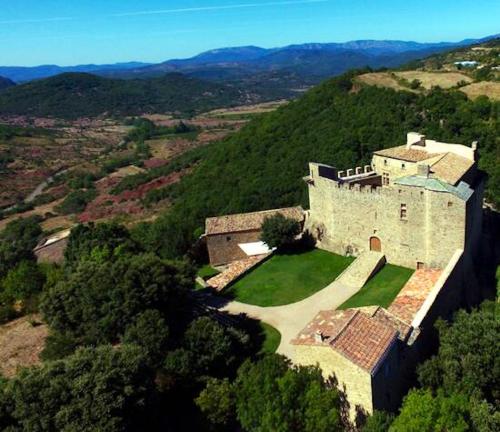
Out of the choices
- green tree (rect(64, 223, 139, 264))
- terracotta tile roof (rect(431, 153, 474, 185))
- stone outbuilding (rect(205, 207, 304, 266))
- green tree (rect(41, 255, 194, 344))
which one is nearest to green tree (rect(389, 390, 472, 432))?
green tree (rect(41, 255, 194, 344))

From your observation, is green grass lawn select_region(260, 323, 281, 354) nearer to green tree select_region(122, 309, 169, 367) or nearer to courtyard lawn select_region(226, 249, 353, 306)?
courtyard lawn select_region(226, 249, 353, 306)

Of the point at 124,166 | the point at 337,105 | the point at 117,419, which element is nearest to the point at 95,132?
the point at 124,166

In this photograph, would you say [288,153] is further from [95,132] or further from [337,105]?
[95,132]

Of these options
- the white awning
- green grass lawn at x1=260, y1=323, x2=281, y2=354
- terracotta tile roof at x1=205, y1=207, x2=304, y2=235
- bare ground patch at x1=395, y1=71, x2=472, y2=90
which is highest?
bare ground patch at x1=395, y1=71, x2=472, y2=90

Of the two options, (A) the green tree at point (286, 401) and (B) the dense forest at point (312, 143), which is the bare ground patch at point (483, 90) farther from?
(A) the green tree at point (286, 401)

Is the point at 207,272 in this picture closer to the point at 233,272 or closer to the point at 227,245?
the point at 227,245

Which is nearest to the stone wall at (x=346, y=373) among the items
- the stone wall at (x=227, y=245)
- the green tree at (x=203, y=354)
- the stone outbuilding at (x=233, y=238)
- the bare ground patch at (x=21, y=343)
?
the green tree at (x=203, y=354)
